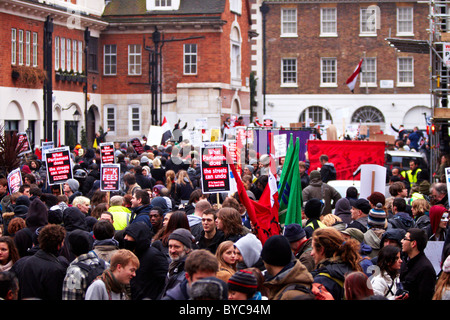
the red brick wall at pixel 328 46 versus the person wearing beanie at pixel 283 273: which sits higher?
the red brick wall at pixel 328 46

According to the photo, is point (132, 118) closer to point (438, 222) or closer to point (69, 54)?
point (69, 54)

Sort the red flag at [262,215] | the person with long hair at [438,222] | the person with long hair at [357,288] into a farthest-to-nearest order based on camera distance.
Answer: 1. the person with long hair at [438,222]
2. the red flag at [262,215]
3. the person with long hair at [357,288]

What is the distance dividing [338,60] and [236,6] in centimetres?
856

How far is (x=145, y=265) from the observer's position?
25.1 ft

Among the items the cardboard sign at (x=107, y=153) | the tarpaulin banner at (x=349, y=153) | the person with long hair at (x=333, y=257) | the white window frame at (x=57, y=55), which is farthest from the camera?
the white window frame at (x=57, y=55)

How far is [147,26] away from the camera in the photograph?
4303 cm

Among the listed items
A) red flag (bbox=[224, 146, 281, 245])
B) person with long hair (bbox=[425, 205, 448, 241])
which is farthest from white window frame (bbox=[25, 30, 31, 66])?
person with long hair (bbox=[425, 205, 448, 241])

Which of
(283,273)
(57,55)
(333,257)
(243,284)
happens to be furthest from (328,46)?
(243,284)

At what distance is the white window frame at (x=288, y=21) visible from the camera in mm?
50906

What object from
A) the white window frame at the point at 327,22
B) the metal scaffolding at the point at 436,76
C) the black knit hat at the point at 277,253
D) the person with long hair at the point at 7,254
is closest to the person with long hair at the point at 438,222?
the black knit hat at the point at 277,253

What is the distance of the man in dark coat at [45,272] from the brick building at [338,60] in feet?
142

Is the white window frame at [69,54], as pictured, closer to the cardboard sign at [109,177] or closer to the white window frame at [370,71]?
the white window frame at [370,71]
